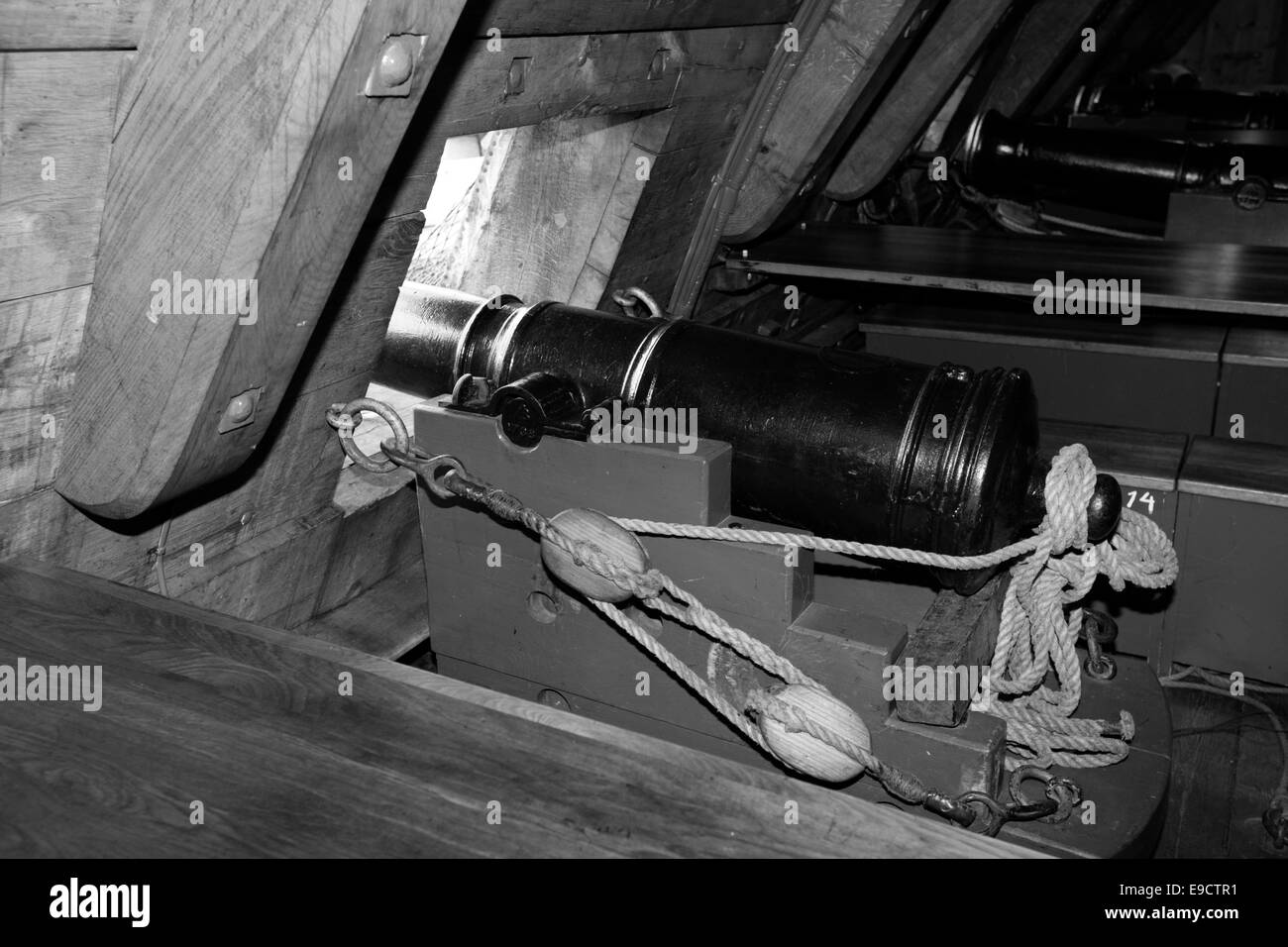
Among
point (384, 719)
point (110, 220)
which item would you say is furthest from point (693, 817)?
point (110, 220)

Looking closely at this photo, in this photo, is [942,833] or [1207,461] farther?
[1207,461]

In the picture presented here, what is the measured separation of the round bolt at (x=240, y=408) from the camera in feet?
4.71

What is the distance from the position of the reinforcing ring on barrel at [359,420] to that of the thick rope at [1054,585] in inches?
15.2

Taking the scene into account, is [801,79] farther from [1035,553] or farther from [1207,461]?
[1035,553]

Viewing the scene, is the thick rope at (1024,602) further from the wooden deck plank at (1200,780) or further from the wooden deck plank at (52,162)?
the wooden deck plank at (52,162)

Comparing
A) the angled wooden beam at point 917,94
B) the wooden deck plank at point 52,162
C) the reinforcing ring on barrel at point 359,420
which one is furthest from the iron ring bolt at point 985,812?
the angled wooden beam at point 917,94

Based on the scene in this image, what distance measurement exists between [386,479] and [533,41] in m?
0.84

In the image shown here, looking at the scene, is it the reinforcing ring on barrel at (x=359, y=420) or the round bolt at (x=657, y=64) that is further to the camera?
the round bolt at (x=657, y=64)

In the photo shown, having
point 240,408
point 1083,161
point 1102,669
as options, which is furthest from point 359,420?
point 1083,161

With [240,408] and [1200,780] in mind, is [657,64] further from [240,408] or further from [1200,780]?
[1200,780]

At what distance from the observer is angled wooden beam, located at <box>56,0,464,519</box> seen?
3.75 ft

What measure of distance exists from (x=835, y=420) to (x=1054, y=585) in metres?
0.41

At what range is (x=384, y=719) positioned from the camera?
42.5 inches
